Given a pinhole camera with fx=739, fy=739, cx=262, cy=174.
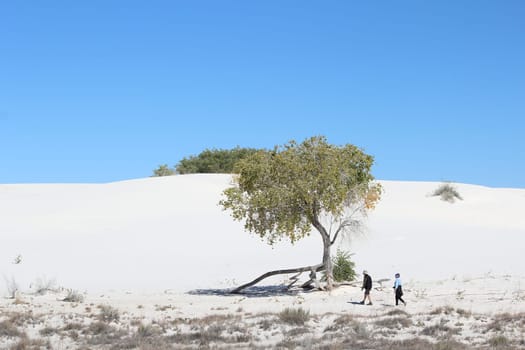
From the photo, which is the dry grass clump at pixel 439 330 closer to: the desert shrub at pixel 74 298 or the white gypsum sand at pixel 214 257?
the white gypsum sand at pixel 214 257

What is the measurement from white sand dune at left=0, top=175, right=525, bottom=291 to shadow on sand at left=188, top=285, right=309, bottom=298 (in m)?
1.55

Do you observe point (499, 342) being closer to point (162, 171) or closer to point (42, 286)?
point (42, 286)

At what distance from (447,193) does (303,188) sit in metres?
34.8

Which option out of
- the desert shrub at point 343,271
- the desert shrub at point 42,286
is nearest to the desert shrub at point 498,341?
the desert shrub at point 343,271

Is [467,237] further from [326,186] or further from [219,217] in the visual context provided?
[326,186]

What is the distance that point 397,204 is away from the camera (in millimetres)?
56375

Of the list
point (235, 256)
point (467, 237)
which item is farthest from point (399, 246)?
point (235, 256)

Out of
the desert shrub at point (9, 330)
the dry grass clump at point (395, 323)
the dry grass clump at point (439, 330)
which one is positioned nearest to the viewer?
the dry grass clump at point (439, 330)

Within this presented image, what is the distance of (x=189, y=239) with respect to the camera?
41.4 metres

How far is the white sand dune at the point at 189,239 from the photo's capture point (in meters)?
32.5

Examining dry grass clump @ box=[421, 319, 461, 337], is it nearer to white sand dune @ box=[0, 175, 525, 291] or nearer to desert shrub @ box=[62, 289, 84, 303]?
white sand dune @ box=[0, 175, 525, 291]

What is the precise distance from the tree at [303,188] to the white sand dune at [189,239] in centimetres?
227

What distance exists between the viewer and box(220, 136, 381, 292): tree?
83.3 feet

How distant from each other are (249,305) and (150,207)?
2772 cm
